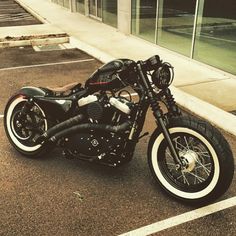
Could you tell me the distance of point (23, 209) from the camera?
3.56 metres

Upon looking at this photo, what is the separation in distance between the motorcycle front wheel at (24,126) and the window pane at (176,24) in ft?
19.0

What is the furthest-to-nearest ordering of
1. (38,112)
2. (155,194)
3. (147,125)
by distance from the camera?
(147,125) → (38,112) → (155,194)

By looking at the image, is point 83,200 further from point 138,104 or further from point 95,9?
point 95,9

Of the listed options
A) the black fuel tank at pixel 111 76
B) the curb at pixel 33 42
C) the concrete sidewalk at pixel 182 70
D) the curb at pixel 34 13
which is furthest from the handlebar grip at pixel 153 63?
the curb at pixel 34 13

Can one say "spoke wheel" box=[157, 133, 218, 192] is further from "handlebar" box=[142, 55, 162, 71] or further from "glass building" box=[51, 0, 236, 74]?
"glass building" box=[51, 0, 236, 74]

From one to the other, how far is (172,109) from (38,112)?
1799 millimetres

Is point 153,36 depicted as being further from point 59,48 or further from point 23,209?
point 23,209

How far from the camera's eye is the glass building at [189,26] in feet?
26.1

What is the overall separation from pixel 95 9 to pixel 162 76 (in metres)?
13.2

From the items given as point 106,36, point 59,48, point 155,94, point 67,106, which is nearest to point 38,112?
point 67,106

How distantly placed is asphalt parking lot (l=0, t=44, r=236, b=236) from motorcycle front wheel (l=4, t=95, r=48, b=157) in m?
0.16

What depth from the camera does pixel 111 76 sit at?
11.8ft

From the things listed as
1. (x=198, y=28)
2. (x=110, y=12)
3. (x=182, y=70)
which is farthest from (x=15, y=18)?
(x=182, y=70)

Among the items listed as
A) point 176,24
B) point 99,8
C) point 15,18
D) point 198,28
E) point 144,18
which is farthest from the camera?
point 15,18
